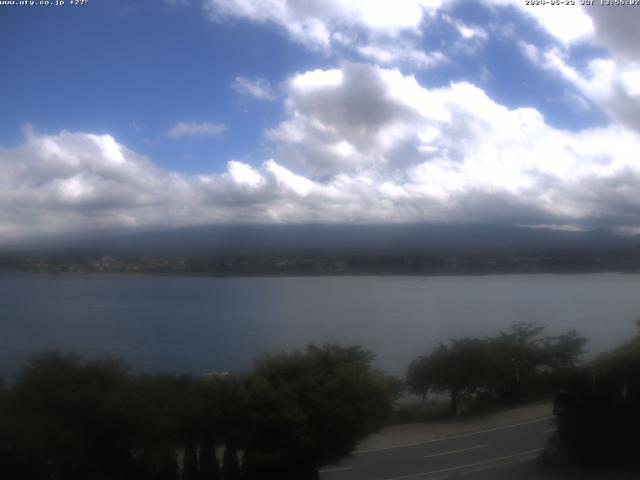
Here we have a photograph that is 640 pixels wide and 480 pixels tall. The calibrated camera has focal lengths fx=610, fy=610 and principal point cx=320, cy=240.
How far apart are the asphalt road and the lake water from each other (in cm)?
347

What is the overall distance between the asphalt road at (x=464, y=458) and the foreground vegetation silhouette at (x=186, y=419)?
50 cm

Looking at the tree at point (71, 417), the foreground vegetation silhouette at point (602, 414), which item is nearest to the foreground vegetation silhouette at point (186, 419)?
the tree at point (71, 417)

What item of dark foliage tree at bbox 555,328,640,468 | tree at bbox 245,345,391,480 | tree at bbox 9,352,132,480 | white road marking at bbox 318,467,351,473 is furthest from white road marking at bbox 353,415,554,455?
tree at bbox 9,352,132,480

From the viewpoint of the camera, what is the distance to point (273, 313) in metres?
24.1

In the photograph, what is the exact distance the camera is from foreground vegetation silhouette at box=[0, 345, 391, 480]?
854 centimetres

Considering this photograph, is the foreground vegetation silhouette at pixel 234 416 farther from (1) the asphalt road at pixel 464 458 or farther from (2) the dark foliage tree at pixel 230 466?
(1) the asphalt road at pixel 464 458

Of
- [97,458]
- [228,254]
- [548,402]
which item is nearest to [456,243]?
[228,254]

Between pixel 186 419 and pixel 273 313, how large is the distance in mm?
14176

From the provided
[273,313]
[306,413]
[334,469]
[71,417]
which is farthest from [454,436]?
[273,313]

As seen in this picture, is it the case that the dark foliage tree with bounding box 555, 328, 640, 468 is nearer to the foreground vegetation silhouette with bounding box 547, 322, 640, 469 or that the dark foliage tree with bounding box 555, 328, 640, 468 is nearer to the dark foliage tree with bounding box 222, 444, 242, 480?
the foreground vegetation silhouette with bounding box 547, 322, 640, 469

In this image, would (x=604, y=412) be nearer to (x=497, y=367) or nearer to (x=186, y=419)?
(x=497, y=367)

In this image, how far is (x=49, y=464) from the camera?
8.46m

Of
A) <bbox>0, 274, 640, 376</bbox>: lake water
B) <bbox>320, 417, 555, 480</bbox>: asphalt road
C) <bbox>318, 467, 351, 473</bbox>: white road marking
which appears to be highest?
<bbox>0, 274, 640, 376</bbox>: lake water

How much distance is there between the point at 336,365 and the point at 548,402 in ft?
13.3
